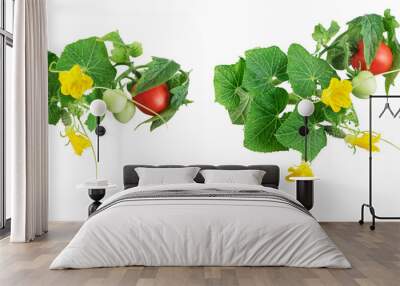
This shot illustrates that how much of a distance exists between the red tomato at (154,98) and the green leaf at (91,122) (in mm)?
1434

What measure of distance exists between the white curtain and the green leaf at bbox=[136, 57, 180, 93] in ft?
3.58

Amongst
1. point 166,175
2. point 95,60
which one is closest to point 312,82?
point 95,60

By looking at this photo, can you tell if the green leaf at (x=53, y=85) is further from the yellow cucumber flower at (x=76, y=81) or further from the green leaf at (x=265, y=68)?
the green leaf at (x=265, y=68)

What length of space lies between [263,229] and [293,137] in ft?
3.64

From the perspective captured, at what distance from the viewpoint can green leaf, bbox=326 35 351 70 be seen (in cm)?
364

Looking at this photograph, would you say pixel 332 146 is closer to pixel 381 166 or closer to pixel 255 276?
pixel 381 166

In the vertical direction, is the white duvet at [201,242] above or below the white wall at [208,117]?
below

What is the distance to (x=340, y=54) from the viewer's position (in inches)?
145

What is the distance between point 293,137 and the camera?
4.39 m

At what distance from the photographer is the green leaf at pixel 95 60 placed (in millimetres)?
4391

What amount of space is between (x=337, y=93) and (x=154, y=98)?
128 cm

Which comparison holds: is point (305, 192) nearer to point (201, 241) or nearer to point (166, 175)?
point (166, 175)

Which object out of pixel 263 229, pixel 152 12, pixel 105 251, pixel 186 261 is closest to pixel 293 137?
pixel 263 229

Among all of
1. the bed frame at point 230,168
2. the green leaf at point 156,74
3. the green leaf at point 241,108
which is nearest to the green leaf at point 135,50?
the green leaf at point 156,74
